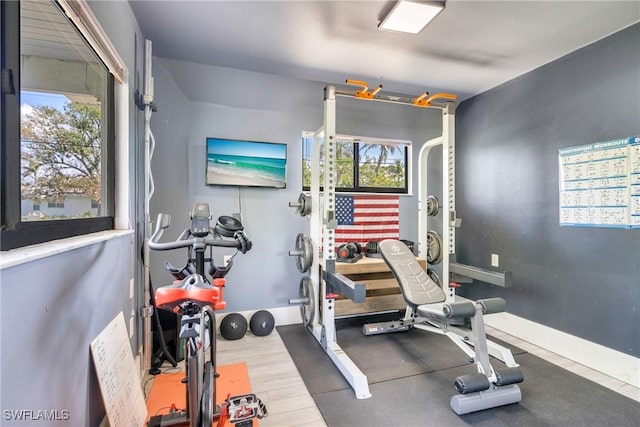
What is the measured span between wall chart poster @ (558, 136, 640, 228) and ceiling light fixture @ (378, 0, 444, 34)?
5.65 feet

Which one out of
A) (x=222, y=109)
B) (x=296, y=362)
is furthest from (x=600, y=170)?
(x=222, y=109)

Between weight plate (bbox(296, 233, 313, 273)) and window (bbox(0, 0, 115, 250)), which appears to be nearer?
window (bbox(0, 0, 115, 250))

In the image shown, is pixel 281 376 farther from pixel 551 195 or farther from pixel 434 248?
pixel 551 195

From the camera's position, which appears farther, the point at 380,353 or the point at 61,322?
the point at 380,353

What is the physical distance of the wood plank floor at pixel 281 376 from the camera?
178 cm

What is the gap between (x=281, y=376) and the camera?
2.23m

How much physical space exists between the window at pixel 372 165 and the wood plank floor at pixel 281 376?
1.93 metres

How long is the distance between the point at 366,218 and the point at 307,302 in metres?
1.26

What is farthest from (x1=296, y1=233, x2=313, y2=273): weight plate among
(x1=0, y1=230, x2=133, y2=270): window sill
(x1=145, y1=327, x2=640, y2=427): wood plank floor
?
(x1=0, y1=230, x2=133, y2=270): window sill

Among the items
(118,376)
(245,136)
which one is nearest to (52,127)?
(118,376)

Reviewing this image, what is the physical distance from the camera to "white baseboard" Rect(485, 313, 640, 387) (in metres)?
2.18

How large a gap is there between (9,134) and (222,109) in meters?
2.37

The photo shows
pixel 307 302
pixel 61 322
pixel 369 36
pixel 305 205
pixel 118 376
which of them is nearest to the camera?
pixel 61 322

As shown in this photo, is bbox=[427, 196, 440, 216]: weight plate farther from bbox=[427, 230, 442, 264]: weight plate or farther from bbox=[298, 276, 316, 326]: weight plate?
bbox=[298, 276, 316, 326]: weight plate
